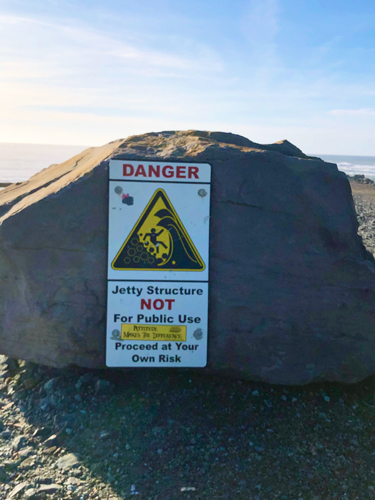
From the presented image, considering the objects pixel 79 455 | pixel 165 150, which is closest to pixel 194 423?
pixel 79 455

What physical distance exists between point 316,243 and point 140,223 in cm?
135

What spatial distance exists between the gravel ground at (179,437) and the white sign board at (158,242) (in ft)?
1.68

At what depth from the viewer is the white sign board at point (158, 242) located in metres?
3.35

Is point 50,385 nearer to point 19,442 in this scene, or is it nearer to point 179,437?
point 19,442

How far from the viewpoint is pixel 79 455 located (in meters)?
3.01

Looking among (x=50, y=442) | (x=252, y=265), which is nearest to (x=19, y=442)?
(x=50, y=442)

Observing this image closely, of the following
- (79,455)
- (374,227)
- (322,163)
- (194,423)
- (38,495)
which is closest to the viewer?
(38,495)

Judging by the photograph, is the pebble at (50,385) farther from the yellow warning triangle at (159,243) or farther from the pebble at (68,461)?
the yellow warning triangle at (159,243)

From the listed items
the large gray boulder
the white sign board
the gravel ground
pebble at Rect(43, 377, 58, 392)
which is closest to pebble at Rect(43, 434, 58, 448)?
the gravel ground

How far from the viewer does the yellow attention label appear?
345 cm

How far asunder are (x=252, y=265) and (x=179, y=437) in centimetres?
135

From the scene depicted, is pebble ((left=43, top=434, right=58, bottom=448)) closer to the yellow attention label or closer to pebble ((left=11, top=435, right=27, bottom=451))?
pebble ((left=11, top=435, right=27, bottom=451))

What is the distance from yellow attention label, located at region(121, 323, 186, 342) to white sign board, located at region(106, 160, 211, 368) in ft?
0.20

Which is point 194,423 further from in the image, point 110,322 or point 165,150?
point 165,150
